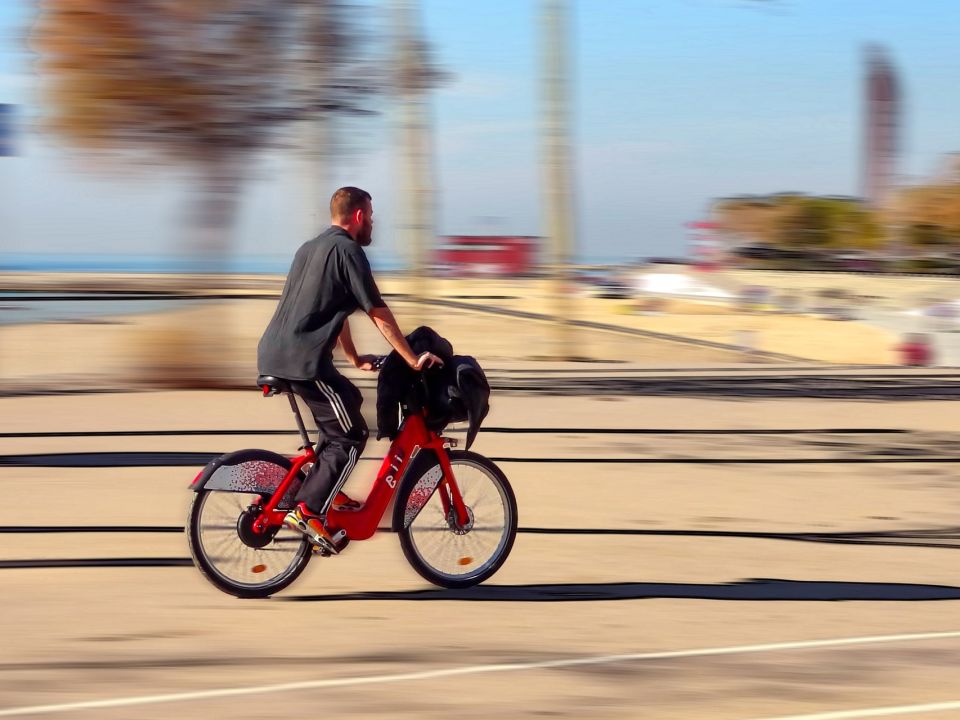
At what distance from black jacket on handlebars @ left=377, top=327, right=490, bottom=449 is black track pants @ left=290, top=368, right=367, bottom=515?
17 cm

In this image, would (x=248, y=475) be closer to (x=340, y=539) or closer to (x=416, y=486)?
(x=340, y=539)

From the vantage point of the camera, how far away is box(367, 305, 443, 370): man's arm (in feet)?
20.5

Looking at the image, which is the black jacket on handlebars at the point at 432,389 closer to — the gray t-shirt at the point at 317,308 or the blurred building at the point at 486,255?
the gray t-shirt at the point at 317,308

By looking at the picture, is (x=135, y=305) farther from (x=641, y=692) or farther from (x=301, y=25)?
(x=641, y=692)

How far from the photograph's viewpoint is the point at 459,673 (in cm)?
531

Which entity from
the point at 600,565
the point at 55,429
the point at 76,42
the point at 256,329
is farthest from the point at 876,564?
the point at 256,329

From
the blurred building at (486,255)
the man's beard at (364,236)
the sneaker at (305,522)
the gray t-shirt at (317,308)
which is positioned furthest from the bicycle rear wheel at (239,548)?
the blurred building at (486,255)

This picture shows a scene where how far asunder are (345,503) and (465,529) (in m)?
0.63

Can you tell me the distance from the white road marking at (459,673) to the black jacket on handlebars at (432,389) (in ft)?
4.46

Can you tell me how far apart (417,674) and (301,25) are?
1105 cm

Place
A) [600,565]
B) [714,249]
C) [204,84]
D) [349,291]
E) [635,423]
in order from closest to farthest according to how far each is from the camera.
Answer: [349,291] → [600,565] → [635,423] → [204,84] → [714,249]

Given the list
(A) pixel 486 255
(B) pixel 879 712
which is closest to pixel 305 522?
(B) pixel 879 712

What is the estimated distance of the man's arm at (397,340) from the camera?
626 cm

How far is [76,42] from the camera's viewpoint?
49.4 ft
